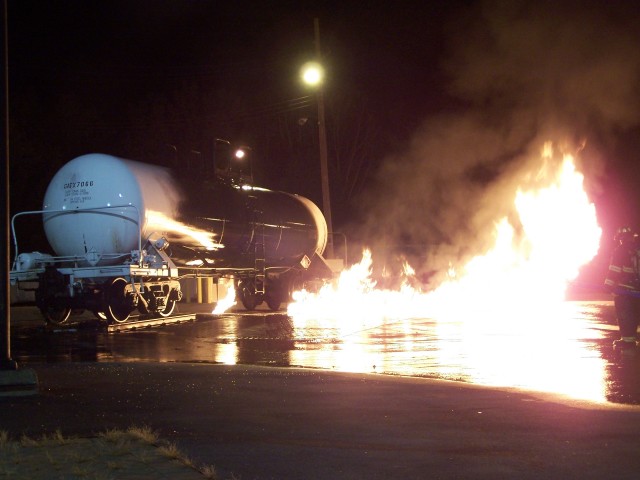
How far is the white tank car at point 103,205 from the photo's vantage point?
60.5 ft

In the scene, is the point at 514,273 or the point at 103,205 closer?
the point at 103,205

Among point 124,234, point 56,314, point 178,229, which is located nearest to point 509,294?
point 178,229

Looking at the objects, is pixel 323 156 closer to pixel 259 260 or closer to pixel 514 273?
pixel 514 273

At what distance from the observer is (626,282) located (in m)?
13.4

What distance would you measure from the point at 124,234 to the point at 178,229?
1.36 m

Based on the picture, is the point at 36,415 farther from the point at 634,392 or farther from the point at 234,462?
the point at 634,392

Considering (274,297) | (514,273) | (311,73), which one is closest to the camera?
(274,297)

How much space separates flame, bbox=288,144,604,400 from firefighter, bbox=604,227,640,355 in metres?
0.82

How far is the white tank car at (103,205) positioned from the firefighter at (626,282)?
9.60 m

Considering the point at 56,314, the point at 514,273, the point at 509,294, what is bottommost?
the point at 56,314

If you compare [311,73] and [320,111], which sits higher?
[311,73]

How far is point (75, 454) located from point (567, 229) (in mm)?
19587

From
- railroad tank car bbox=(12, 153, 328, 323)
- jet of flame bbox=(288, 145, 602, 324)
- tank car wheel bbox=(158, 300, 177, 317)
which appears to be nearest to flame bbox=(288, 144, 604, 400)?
jet of flame bbox=(288, 145, 602, 324)

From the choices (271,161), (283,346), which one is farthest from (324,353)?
(271,161)
